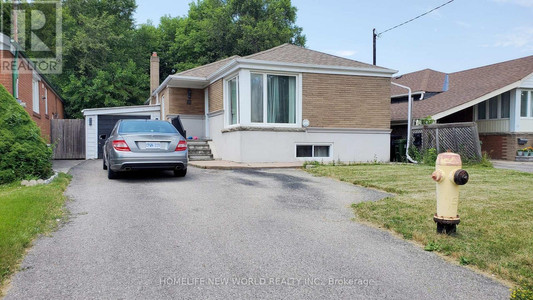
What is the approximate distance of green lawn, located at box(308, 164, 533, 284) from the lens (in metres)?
4.08

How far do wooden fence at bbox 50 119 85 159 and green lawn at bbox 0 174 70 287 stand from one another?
44.2 ft

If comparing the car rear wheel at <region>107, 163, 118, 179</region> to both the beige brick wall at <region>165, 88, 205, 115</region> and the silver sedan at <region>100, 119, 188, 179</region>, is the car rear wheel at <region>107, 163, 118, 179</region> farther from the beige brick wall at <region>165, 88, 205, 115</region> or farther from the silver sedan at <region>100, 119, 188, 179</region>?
the beige brick wall at <region>165, 88, 205, 115</region>

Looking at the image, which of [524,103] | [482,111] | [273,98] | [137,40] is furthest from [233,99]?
[137,40]

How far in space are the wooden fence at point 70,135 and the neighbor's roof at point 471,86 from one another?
16433 mm

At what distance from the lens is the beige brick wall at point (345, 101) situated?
14609mm

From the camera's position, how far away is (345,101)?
15.1 m

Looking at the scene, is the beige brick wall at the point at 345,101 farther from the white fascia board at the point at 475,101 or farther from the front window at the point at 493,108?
the front window at the point at 493,108

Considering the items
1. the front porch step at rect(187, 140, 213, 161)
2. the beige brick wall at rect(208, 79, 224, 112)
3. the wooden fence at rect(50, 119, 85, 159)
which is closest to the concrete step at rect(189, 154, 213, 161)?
the front porch step at rect(187, 140, 213, 161)

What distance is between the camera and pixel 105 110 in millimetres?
20188

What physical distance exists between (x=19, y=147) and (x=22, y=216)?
3932 mm

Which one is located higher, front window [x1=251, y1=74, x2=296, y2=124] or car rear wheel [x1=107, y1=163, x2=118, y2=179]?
front window [x1=251, y1=74, x2=296, y2=124]

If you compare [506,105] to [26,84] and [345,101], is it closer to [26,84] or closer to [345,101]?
[345,101]

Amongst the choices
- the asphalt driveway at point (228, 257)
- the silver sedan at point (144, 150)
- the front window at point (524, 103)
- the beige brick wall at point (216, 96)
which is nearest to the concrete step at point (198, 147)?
the beige brick wall at point (216, 96)

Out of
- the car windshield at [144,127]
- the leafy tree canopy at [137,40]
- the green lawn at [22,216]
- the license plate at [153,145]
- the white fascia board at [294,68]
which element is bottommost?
the green lawn at [22,216]
